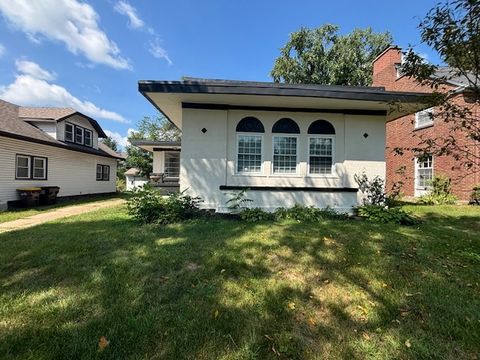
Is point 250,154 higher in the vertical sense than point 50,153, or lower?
lower

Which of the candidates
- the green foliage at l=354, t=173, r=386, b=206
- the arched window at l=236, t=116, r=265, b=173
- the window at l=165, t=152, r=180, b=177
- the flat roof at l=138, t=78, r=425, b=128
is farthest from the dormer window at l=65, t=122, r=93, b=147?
the green foliage at l=354, t=173, r=386, b=206

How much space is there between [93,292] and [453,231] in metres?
7.10

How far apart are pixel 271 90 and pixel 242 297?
564 centimetres

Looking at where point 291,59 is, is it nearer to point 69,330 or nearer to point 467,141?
point 467,141

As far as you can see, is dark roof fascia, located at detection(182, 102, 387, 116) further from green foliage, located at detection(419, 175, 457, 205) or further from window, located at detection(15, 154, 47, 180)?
window, located at detection(15, 154, 47, 180)

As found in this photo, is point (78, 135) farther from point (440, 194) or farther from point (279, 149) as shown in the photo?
point (440, 194)

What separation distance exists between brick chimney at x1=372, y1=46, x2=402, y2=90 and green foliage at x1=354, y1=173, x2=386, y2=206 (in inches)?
446

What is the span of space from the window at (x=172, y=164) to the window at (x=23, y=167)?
714cm

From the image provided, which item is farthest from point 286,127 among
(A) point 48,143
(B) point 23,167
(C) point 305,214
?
(B) point 23,167

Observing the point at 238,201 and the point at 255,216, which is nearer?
the point at 255,216

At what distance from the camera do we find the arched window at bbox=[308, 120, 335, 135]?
8.73 metres

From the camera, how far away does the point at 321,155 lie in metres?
8.75

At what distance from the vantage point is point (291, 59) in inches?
1117

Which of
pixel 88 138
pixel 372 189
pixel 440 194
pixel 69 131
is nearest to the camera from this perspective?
pixel 372 189
